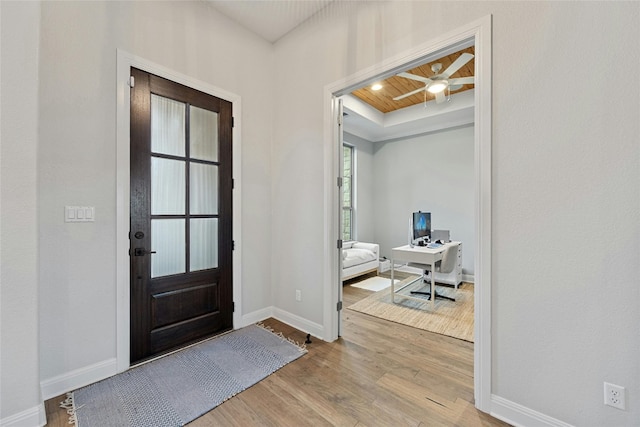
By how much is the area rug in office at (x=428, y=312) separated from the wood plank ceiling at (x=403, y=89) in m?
3.06

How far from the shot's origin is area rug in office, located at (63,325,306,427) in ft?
5.28

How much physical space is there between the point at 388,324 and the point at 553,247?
1.92 meters

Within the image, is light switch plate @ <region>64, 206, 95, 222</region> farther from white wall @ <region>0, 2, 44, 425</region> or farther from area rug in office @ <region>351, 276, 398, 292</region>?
area rug in office @ <region>351, 276, 398, 292</region>

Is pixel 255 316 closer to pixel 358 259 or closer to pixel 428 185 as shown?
pixel 358 259

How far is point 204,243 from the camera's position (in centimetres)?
259

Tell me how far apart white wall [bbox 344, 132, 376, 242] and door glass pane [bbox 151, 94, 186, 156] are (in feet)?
12.4

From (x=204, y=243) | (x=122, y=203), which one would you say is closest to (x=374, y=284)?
(x=204, y=243)

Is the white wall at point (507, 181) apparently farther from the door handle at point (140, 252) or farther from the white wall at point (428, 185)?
the white wall at point (428, 185)

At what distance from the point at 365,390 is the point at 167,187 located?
227 centimetres

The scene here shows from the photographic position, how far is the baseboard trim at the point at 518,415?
4.79ft

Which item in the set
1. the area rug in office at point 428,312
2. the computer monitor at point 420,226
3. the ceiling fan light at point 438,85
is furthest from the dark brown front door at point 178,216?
the computer monitor at point 420,226

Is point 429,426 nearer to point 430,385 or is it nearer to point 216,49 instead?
point 430,385

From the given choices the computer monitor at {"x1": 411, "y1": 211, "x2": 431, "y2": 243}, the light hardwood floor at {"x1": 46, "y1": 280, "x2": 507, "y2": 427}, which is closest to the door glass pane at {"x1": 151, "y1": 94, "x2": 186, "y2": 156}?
the light hardwood floor at {"x1": 46, "y1": 280, "x2": 507, "y2": 427}

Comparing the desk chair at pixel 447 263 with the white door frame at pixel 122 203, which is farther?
the desk chair at pixel 447 263
